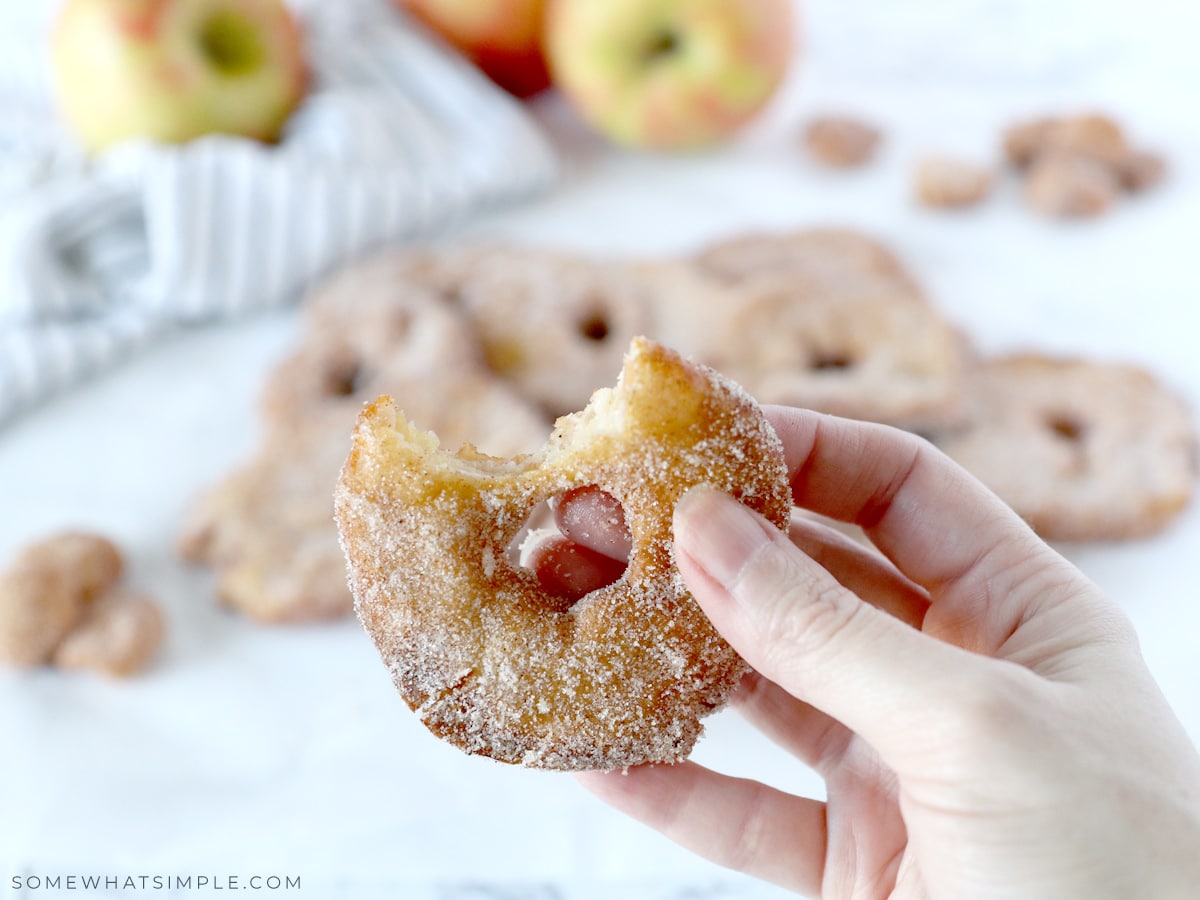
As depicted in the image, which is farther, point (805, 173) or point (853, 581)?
point (805, 173)

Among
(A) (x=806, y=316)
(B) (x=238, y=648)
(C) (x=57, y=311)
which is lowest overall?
(B) (x=238, y=648)

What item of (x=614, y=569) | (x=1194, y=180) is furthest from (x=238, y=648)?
(x=1194, y=180)

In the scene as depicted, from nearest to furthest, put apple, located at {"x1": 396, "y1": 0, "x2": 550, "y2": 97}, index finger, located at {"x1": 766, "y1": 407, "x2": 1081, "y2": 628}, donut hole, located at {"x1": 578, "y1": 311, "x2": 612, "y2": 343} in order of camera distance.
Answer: index finger, located at {"x1": 766, "y1": 407, "x2": 1081, "y2": 628} < donut hole, located at {"x1": 578, "y1": 311, "x2": 612, "y2": 343} < apple, located at {"x1": 396, "y1": 0, "x2": 550, "y2": 97}

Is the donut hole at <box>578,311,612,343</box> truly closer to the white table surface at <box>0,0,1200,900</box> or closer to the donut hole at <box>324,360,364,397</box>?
the white table surface at <box>0,0,1200,900</box>

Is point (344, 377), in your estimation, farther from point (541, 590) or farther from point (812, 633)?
point (812, 633)

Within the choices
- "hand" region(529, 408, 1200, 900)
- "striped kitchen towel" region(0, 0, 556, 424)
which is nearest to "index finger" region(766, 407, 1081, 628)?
"hand" region(529, 408, 1200, 900)

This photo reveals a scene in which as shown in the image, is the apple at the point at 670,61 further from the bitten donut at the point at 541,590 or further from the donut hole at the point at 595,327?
the bitten donut at the point at 541,590

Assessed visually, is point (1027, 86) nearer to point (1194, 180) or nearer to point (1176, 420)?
point (1194, 180)

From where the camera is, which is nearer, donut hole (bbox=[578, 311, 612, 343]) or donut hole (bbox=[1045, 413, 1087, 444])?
donut hole (bbox=[1045, 413, 1087, 444])
